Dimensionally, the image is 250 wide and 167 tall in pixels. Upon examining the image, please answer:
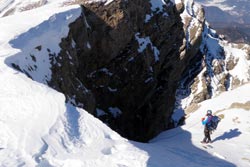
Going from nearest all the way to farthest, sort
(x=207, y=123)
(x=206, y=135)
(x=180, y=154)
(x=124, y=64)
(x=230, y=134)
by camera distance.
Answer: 1. (x=180, y=154)
2. (x=207, y=123)
3. (x=206, y=135)
4. (x=230, y=134)
5. (x=124, y=64)

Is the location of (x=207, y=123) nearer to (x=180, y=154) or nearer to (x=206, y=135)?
(x=206, y=135)

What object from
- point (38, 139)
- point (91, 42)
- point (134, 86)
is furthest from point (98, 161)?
point (134, 86)

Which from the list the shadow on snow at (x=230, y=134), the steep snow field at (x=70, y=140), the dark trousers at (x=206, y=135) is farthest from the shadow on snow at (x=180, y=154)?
the dark trousers at (x=206, y=135)

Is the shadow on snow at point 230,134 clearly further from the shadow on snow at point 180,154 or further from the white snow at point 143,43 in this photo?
the white snow at point 143,43

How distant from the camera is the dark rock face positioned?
39125 millimetres

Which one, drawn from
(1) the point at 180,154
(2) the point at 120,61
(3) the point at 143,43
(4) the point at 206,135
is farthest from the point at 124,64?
(1) the point at 180,154

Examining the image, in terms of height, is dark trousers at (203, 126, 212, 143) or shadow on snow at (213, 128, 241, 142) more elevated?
dark trousers at (203, 126, 212, 143)

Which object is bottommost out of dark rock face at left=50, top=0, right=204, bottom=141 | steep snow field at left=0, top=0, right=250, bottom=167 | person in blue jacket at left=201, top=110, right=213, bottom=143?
dark rock face at left=50, top=0, right=204, bottom=141

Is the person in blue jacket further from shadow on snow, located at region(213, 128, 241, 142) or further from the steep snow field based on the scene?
shadow on snow, located at region(213, 128, 241, 142)

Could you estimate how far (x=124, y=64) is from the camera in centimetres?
5447

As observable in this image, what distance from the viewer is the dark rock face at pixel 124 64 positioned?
128 ft

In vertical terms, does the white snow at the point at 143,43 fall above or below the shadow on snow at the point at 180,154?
below

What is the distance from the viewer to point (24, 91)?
19.1m

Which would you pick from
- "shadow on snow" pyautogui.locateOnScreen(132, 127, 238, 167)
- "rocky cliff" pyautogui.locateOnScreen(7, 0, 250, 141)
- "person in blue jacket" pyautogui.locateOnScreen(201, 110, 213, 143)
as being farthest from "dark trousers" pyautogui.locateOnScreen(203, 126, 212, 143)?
"rocky cliff" pyautogui.locateOnScreen(7, 0, 250, 141)
